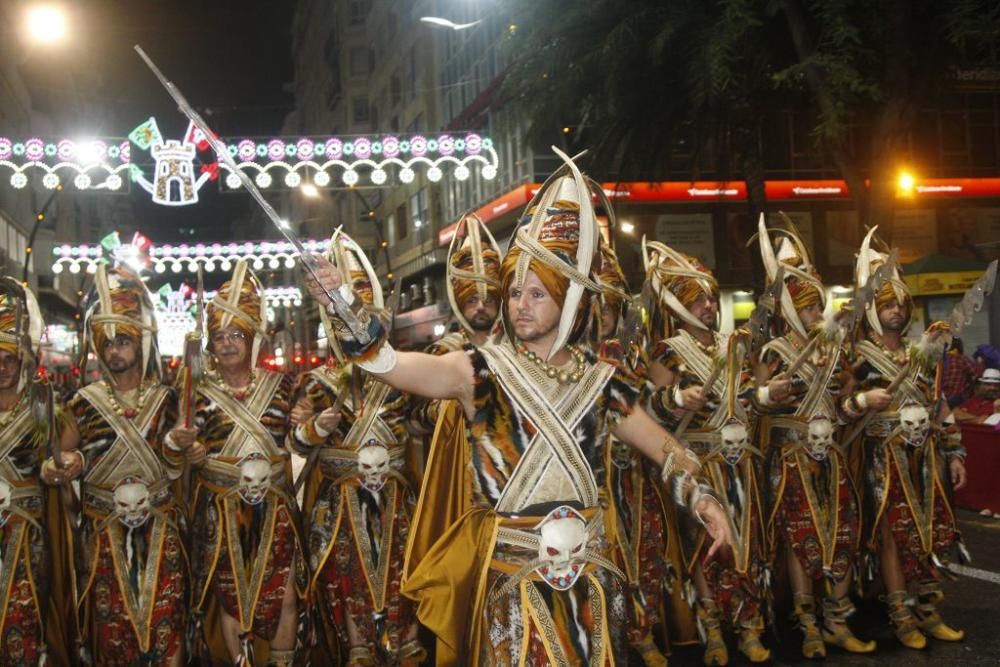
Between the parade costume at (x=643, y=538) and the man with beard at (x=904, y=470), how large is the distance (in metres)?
1.24

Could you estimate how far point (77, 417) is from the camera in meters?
5.24

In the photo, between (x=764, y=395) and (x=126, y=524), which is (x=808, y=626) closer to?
(x=764, y=395)

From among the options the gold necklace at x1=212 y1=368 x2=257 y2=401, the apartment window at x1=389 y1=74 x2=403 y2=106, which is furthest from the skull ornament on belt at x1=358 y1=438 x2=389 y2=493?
the apartment window at x1=389 y1=74 x2=403 y2=106

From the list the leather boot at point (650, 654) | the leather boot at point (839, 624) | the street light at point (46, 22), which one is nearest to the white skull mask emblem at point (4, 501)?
the leather boot at point (650, 654)

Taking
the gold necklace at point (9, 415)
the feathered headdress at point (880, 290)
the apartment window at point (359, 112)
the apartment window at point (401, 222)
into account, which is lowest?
the gold necklace at point (9, 415)

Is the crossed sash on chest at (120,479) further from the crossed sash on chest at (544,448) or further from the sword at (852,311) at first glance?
the sword at (852,311)

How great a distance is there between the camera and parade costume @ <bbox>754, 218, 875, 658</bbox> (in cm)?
600

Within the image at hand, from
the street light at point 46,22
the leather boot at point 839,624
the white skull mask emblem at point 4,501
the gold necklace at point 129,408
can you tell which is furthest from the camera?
the street light at point 46,22

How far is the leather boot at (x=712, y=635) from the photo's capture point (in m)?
5.88

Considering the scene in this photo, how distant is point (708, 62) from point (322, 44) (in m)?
63.1

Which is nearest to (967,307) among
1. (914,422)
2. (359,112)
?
(914,422)

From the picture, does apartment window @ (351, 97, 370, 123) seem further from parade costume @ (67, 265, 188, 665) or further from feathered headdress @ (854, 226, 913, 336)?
parade costume @ (67, 265, 188, 665)

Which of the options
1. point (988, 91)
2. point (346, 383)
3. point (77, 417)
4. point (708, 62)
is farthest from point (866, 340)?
point (988, 91)

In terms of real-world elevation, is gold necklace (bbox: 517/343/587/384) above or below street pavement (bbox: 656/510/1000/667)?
above
